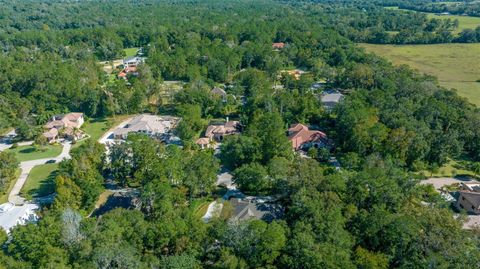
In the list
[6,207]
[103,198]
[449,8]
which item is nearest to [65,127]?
[6,207]

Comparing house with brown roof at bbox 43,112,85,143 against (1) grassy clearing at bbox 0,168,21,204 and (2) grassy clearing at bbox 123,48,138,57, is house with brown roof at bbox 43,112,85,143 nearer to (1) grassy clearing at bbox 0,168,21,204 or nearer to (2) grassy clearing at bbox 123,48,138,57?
(1) grassy clearing at bbox 0,168,21,204

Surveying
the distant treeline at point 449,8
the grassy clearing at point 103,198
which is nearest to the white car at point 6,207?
the grassy clearing at point 103,198

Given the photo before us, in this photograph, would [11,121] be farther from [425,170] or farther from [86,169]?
[425,170]

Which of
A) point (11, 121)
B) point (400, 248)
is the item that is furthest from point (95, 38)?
point (400, 248)

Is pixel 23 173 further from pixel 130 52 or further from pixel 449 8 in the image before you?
pixel 449 8

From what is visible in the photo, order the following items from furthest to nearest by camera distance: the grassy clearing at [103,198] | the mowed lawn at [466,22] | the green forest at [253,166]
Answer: the mowed lawn at [466,22] → the grassy clearing at [103,198] → the green forest at [253,166]

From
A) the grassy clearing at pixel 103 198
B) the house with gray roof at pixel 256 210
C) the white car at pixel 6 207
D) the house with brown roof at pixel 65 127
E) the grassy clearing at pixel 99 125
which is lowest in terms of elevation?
the grassy clearing at pixel 103 198

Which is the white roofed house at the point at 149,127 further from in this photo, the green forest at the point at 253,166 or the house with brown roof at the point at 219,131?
the house with brown roof at the point at 219,131
